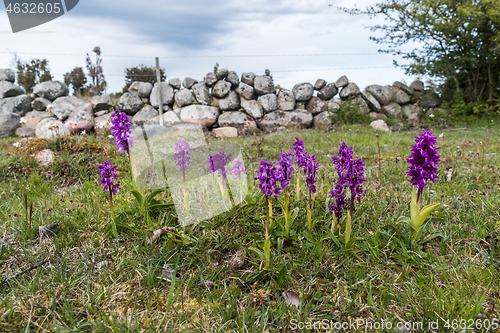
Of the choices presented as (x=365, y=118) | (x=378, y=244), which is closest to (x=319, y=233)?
(x=378, y=244)

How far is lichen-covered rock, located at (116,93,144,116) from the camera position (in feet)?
39.3

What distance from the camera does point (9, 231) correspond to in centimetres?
275

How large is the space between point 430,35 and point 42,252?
15221 millimetres

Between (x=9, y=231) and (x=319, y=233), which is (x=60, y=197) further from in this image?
(x=319, y=233)

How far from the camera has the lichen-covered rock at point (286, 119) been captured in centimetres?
1182

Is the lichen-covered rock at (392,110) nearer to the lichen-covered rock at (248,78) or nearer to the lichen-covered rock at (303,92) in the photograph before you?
the lichen-covered rock at (303,92)

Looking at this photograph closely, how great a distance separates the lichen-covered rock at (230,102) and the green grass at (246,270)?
9077 millimetres

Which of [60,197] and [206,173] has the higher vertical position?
[206,173]

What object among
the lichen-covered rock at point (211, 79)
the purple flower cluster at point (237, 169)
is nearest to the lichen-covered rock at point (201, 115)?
the lichen-covered rock at point (211, 79)

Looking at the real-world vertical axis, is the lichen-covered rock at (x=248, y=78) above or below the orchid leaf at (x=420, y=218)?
above

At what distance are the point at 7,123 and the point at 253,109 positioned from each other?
369 inches

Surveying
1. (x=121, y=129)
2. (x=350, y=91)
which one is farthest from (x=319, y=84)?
(x=121, y=129)

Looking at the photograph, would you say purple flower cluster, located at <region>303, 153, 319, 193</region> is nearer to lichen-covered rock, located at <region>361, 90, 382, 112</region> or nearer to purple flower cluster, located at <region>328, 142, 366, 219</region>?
purple flower cluster, located at <region>328, 142, 366, 219</region>

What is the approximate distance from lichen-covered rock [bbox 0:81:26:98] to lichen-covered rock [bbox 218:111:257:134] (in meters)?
9.05
